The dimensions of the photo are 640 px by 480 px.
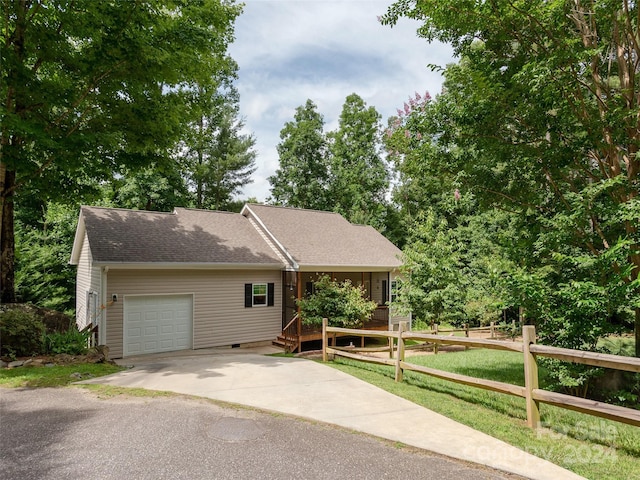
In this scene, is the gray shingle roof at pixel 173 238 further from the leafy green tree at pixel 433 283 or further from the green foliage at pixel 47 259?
the leafy green tree at pixel 433 283

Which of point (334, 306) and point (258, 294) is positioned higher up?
point (258, 294)

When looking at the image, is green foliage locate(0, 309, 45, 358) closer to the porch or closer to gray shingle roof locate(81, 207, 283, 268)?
gray shingle roof locate(81, 207, 283, 268)

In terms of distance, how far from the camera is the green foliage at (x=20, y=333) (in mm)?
8664

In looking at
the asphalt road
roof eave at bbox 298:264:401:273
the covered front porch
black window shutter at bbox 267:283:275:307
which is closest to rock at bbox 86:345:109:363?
the asphalt road

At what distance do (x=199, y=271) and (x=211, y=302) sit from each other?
1.27 metres

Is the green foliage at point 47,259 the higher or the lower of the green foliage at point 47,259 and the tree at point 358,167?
the lower

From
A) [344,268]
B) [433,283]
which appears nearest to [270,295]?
[344,268]

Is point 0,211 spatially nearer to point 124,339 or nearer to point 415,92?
point 124,339

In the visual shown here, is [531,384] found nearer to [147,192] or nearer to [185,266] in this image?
[185,266]

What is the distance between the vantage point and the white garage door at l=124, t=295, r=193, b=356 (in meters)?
12.8

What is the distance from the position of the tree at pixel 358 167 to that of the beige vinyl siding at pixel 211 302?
56.6 feet

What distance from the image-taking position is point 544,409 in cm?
622

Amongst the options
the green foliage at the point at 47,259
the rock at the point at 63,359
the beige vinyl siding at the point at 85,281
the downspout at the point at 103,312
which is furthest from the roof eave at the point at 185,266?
the green foliage at the point at 47,259

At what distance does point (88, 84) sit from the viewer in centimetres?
1006
